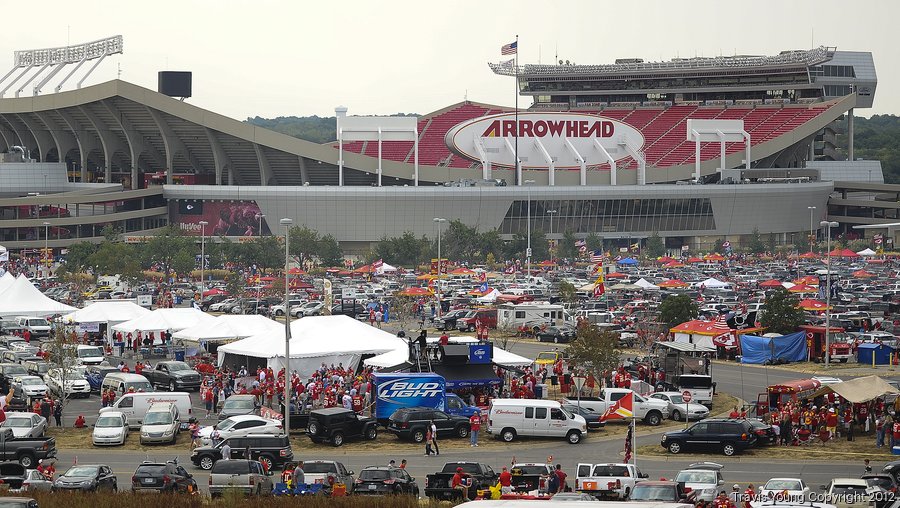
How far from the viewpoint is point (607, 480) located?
24.7m

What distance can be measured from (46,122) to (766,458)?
3637 inches

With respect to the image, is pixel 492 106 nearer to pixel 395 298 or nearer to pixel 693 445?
pixel 395 298

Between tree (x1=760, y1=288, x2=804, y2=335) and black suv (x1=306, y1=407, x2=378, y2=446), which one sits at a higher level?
tree (x1=760, y1=288, x2=804, y2=335)

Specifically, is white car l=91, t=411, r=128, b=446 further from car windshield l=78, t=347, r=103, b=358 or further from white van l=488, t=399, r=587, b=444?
→ car windshield l=78, t=347, r=103, b=358

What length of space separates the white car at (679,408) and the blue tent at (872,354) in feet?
43.4

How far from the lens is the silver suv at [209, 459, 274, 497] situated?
23797 millimetres

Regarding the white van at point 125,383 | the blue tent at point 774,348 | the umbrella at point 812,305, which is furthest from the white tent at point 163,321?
the umbrella at point 812,305

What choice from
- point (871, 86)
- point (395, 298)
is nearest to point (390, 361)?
point (395, 298)

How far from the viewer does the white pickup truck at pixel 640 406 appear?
3462 centimetres

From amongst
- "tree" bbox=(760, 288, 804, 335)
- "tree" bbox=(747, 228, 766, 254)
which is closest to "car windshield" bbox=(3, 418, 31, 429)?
"tree" bbox=(760, 288, 804, 335)

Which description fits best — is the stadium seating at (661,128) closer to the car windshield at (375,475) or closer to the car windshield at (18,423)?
the car windshield at (18,423)

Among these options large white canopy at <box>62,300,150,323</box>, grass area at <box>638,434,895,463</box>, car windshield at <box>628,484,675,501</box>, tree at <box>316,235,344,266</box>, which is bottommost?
grass area at <box>638,434,895,463</box>

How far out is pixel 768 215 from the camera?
114625 mm

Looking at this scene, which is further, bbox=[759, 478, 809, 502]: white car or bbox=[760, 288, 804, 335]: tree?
bbox=[760, 288, 804, 335]: tree
